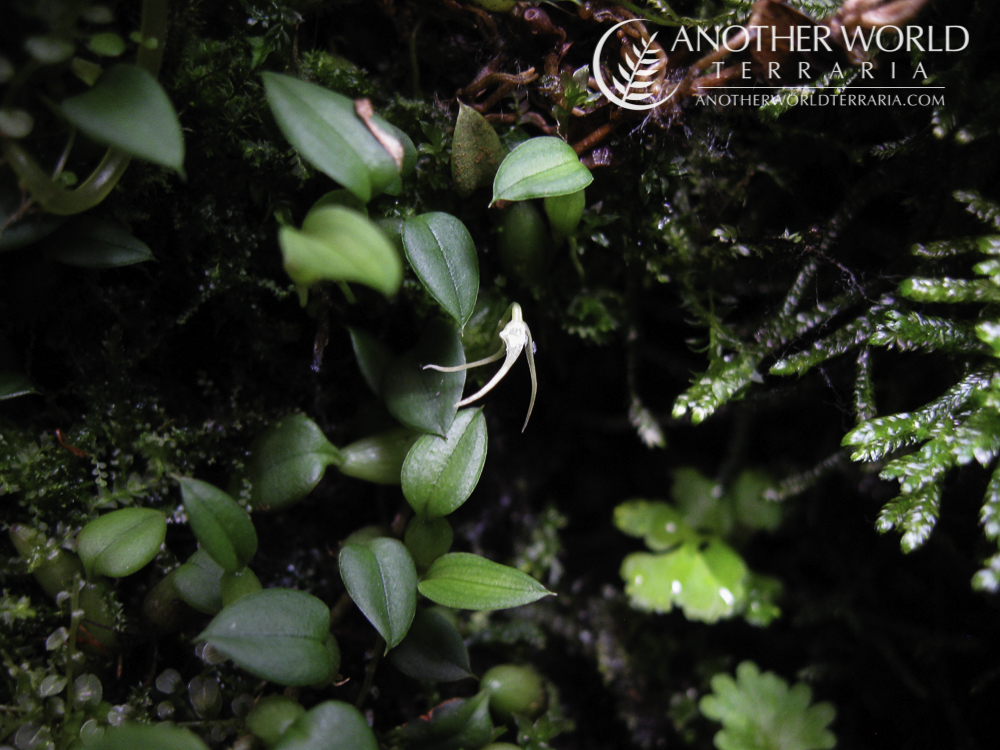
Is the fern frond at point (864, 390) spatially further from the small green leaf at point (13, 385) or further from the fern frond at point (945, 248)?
the small green leaf at point (13, 385)

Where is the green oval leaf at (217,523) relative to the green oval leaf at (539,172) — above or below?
below

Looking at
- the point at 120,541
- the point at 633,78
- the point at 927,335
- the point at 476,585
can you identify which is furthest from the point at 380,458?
the point at 927,335

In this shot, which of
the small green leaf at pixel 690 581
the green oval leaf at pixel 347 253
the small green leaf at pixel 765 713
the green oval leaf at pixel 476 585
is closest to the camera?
the green oval leaf at pixel 347 253

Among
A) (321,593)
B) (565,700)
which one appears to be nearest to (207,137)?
(321,593)

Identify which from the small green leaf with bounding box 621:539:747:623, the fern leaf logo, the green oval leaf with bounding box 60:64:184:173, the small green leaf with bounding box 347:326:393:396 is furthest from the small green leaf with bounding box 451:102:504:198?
the small green leaf with bounding box 621:539:747:623

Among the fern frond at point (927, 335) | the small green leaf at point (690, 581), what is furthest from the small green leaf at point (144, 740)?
the fern frond at point (927, 335)

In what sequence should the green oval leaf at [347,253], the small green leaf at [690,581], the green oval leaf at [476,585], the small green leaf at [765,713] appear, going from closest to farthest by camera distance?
the green oval leaf at [347,253], the green oval leaf at [476,585], the small green leaf at [765,713], the small green leaf at [690,581]
